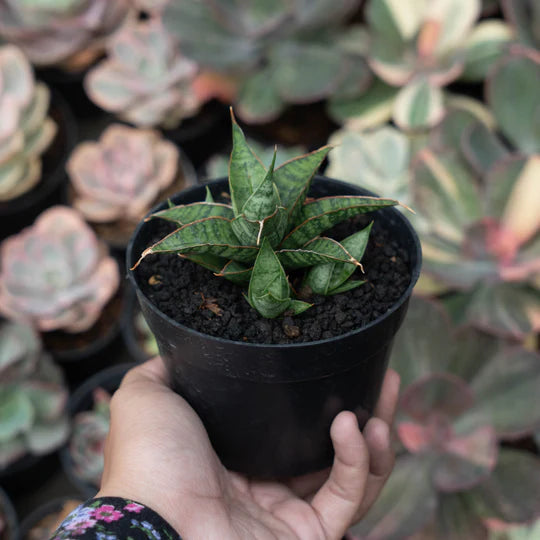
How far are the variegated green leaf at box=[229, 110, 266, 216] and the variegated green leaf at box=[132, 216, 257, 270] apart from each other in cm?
3

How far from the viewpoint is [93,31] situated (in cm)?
176

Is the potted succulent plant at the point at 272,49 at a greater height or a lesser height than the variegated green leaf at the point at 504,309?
greater

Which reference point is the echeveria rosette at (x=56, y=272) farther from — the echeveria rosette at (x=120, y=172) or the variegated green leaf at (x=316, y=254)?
the variegated green leaf at (x=316, y=254)

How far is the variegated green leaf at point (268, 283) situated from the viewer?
617 millimetres

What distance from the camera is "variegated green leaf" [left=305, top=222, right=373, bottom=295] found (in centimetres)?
66

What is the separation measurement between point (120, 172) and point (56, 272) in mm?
293

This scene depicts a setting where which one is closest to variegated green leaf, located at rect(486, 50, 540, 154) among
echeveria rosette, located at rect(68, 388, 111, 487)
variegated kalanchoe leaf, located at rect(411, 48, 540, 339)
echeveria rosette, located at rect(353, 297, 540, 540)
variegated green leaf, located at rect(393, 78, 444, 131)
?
variegated kalanchoe leaf, located at rect(411, 48, 540, 339)

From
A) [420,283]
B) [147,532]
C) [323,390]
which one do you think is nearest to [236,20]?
[420,283]

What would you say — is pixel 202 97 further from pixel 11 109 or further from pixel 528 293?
pixel 528 293

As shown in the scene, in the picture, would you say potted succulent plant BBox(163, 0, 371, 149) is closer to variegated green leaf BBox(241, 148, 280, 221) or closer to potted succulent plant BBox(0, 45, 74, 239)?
potted succulent plant BBox(0, 45, 74, 239)

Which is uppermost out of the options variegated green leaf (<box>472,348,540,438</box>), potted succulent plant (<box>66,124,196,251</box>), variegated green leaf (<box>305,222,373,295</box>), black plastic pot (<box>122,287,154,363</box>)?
variegated green leaf (<box>305,222,373,295</box>)

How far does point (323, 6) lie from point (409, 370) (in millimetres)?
820

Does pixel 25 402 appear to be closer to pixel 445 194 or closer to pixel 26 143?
pixel 26 143

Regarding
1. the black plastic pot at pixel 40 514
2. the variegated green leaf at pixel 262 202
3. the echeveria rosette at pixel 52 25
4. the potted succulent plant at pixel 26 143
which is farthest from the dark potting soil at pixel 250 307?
the echeveria rosette at pixel 52 25
